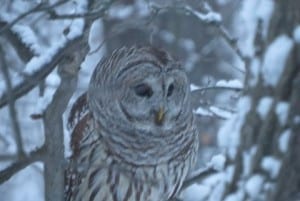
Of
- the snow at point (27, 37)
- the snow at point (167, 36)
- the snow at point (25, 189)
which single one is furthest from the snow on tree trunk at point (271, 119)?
the snow at point (167, 36)

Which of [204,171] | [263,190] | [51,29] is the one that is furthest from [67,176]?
[51,29]

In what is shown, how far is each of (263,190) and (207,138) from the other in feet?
25.6

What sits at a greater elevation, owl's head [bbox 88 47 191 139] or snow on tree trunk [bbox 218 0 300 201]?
owl's head [bbox 88 47 191 139]

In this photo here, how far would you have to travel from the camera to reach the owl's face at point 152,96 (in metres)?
4.94

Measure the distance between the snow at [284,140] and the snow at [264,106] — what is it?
10cm

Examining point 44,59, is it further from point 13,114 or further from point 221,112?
point 221,112

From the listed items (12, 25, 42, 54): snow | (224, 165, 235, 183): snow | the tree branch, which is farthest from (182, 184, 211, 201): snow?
(224, 165, 235, 183): snow

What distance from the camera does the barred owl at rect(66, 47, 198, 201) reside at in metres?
4.95

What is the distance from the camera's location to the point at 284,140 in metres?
2.70

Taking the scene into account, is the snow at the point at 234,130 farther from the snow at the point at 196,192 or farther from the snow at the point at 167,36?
the snow at the point at 167,36

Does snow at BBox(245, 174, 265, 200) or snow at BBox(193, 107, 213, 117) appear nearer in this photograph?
snow at BBox(245, 174, 265, 200)

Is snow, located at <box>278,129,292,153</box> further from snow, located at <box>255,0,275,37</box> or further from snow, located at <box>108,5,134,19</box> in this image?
snow, located at <box>108,5,134,19</box>

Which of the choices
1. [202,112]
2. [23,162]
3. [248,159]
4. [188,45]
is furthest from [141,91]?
[188,45]

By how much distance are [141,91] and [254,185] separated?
2268 millimetres
